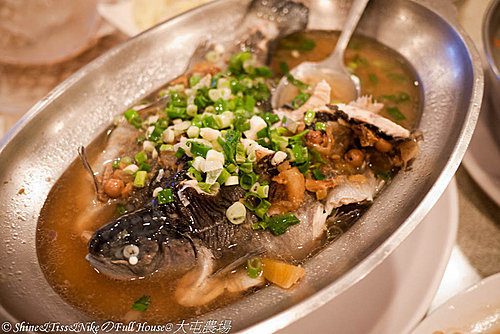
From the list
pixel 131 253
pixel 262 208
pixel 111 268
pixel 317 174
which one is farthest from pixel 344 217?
pixel 111 268

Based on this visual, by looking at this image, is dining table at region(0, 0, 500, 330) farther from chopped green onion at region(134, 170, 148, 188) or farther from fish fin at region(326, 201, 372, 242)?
chopped green onion at region(134, 170, 148, 188)

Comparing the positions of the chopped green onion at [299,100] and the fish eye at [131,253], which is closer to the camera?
the fish eye at [131,253]

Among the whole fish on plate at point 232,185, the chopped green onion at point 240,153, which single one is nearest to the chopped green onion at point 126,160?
the whole fish on plate at point 232,185

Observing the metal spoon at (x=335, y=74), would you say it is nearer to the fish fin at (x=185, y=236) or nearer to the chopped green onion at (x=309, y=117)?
the chopped green onion at (x=309, y=117)

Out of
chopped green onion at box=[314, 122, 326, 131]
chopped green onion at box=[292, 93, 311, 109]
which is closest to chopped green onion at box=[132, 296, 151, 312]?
chopped green onion at box=[314, 122, 326, 131]

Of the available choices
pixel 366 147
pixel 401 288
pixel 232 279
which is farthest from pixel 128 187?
pixel 401 288

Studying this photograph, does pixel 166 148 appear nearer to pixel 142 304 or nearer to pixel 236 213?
pixel 236 213
